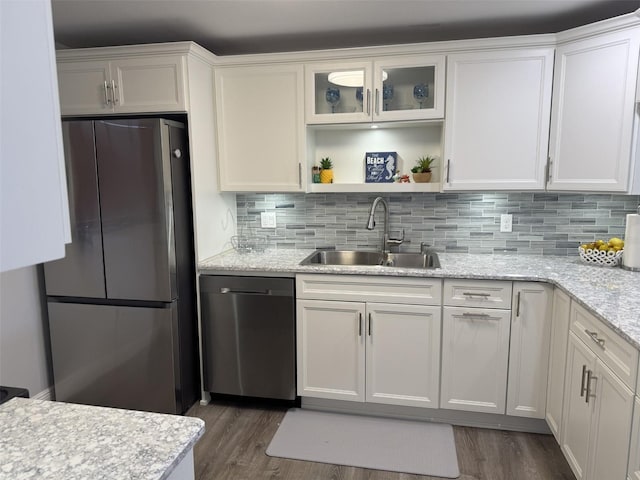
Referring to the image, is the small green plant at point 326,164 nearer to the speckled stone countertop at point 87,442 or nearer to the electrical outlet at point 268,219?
the electrical outlet at point 268,219

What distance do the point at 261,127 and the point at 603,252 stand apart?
213 cm

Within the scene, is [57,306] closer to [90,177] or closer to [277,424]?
[90,177]

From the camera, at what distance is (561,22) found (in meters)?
2.43

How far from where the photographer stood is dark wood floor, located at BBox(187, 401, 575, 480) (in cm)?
203

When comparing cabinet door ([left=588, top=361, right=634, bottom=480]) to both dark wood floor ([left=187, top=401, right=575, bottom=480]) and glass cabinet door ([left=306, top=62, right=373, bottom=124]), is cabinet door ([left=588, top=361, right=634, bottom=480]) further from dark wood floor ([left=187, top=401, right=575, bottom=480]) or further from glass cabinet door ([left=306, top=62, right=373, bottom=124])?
glass cabinet door ([left=306, top=62, right=373, bottom=124])

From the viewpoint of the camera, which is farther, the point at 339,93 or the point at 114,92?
the point at 339,93

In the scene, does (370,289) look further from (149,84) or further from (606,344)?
(149,84)

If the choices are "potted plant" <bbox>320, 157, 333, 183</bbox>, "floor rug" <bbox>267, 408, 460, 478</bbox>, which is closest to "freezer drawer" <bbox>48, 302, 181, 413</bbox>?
"floor rug" <bbox>267, 408, 460, 478</bbox>

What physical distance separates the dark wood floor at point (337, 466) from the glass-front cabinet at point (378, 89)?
185 centimetres

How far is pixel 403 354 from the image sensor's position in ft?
7.86

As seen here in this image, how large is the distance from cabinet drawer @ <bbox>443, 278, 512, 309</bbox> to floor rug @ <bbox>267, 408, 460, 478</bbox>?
75 centimetres

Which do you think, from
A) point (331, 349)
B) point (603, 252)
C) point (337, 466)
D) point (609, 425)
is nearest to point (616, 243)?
point (603, 252)

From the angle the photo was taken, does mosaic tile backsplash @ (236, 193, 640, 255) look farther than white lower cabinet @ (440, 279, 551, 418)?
Yes

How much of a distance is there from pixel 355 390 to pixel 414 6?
2154 mm
